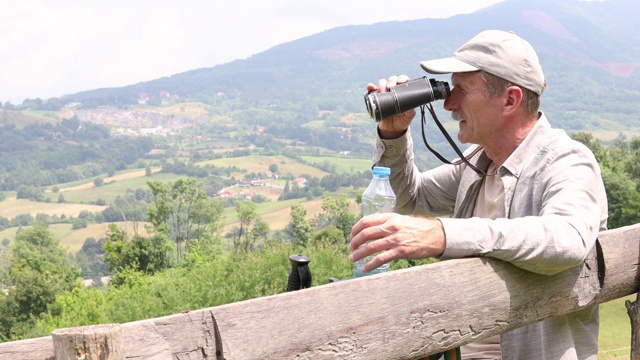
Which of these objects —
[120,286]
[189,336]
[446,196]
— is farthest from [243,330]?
[120,286]

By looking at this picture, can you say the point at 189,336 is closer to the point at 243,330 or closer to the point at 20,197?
the point at 243,330

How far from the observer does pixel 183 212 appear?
2566 inches

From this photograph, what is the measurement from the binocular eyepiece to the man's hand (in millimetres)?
626

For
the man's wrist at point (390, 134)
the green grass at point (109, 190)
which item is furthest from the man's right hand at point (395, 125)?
the green grass at point (109, 190)

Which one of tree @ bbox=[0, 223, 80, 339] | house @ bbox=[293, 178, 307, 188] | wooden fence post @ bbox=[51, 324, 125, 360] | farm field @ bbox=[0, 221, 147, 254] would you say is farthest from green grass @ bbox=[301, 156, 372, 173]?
wooden fence post @ bbox=[51, 324, 125, 360]

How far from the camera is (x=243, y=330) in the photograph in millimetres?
1483

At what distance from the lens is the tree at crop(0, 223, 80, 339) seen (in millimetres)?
55094

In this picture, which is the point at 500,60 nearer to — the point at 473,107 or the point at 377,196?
the point at 473,107

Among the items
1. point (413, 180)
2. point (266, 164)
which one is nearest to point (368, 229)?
point (413, 180)

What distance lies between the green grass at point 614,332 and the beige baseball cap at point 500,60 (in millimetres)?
25578

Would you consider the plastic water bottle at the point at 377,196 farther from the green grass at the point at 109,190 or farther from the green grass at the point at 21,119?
the green grass at the point at 21,119

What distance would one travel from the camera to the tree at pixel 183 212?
205 feet

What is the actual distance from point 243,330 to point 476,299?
670mm

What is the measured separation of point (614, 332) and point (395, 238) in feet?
116
